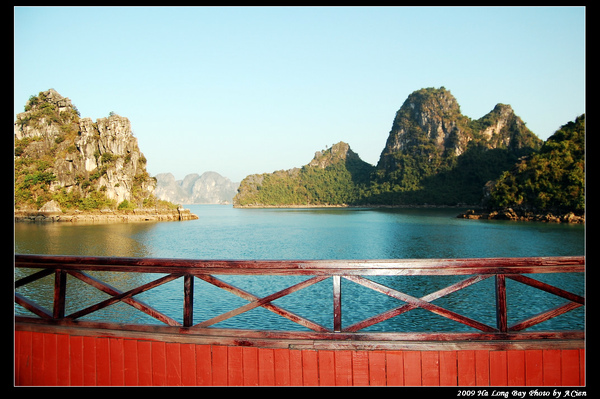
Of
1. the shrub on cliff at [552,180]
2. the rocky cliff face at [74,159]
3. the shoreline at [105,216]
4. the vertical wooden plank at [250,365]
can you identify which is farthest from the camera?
the rocky cliff face at [74,159]

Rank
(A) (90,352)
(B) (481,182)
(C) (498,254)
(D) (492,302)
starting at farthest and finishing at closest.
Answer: (B) (481,182), (C) (498,254), (D) (492,302), (A) (90,352)

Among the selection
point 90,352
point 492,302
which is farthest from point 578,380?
point 492,302

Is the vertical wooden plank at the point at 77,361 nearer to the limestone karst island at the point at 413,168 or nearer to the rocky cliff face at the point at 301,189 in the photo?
the limestone karst island at the point at 413,168

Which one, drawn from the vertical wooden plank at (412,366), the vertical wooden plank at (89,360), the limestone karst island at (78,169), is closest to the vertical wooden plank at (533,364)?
the vertical wooden plank at (412,366)

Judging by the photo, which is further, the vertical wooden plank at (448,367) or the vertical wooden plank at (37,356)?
the vertical wooden plank at (37,356)

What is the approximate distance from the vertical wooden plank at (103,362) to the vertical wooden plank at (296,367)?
5.93 feet

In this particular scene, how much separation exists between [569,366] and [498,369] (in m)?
0.66

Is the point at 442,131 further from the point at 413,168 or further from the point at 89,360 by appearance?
the point at 89,360

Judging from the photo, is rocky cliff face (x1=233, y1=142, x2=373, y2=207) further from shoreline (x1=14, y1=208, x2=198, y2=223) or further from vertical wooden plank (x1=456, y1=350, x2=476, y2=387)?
vertical wooden plank (x1=456, y1=350, x2=476, y2=387)

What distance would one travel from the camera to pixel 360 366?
11.2ft

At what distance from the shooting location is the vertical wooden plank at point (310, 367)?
3414mm
